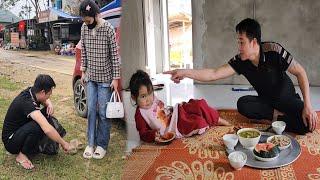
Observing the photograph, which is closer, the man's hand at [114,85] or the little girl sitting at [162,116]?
the man's hand at [114,85]

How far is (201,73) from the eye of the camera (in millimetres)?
1575

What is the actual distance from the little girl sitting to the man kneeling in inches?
15.4

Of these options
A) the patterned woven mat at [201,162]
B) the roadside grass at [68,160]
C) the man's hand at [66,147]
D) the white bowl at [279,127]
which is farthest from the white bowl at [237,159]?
the man's hand at [66,147]

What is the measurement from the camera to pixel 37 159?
1.45 m

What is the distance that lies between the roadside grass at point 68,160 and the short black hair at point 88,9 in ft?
1.27

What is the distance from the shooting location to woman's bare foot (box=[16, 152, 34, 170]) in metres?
1.33

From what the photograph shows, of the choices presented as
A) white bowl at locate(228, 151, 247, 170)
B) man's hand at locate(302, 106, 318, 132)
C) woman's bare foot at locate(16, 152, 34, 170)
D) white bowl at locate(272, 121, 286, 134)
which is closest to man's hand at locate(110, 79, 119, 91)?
woman's bare foot at locate(16, 152, 34, 170)

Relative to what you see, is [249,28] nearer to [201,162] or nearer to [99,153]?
[201,162]

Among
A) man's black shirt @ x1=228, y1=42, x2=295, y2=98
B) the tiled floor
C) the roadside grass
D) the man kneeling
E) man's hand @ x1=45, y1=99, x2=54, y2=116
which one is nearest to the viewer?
the roadside grass

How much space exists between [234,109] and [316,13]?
1.01 m

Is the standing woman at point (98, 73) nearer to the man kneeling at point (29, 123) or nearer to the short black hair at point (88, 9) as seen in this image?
the short black hair at point (88, 9)

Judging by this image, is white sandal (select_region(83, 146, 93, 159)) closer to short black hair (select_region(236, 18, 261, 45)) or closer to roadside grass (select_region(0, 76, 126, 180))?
roadside grass (select_region(0, 76, 126, 180))

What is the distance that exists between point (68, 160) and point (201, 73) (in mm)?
700

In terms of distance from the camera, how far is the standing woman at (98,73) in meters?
1.45
